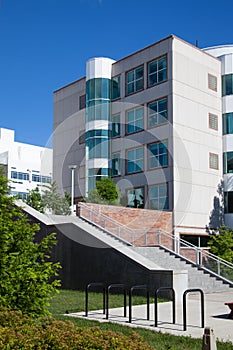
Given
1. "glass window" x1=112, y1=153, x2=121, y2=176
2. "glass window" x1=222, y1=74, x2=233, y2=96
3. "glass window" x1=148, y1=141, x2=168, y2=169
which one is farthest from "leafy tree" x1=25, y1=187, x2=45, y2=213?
"glass window" x1=222, y1=74, x2=233, y2=96

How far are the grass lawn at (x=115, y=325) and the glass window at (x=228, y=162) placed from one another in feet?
72.5

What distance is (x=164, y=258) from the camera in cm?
2308

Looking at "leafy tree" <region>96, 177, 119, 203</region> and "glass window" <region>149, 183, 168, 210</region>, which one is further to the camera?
"glass window" <region>149, 183, 168, 210</region>

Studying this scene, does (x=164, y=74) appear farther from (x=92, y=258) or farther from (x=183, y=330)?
(x=183, y=330)

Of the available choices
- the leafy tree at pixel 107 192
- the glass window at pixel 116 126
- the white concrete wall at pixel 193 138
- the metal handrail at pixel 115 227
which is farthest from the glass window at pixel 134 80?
the metal handrail at pixel 115 227

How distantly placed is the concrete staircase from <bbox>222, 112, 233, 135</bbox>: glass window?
A: 17.4 metres

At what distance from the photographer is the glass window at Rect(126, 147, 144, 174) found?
37.2m

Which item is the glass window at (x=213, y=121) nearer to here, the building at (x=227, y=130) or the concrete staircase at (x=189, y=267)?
the building at (x=227, y=130)

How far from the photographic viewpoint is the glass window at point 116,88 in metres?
40.3

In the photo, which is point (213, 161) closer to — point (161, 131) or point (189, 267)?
point (161, 131)

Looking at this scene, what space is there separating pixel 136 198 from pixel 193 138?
248 inches

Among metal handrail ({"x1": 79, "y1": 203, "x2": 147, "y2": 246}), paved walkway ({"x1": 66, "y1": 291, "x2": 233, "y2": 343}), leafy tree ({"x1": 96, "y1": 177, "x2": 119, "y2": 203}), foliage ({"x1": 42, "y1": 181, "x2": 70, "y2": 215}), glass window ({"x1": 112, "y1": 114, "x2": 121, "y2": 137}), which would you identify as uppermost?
glass window ({"x1": 112, "y1": 114, "x2": 121, "y2": 137})

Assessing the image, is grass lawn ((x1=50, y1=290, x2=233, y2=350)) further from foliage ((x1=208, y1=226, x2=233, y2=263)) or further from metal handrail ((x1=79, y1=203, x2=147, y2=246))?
foliage ((x1=208, y1=226, x2=233, y2=263))

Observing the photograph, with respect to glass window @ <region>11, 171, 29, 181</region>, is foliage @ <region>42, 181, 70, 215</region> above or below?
below
